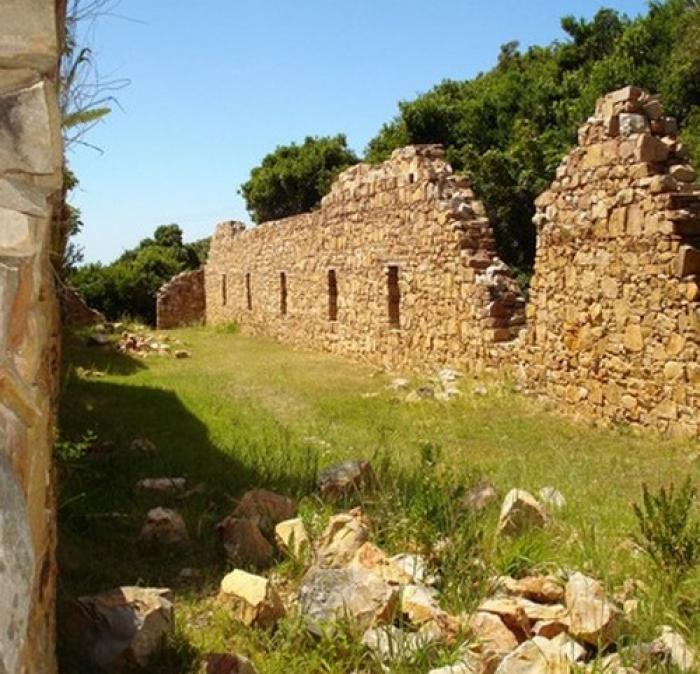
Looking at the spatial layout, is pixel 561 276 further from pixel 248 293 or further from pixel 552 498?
pixel 248 293

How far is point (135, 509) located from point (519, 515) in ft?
7.62

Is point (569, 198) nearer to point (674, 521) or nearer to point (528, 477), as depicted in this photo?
point (528, 477)

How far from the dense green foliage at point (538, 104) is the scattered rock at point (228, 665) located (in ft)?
56.9

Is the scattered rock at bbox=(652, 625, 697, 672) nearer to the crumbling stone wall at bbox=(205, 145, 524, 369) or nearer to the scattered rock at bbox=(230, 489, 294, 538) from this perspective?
the scattered rock at bbox=(230, 489, 294, 538)

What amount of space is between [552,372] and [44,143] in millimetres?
8514

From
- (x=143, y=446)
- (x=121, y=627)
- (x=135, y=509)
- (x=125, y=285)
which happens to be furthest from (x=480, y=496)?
(x=125, y=285)

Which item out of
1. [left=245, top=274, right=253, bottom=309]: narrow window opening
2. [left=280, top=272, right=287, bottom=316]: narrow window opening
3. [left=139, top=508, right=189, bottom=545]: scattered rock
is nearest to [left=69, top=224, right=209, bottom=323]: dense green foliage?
[left=245, top=274, right=253, bottom=309]: narrow window opening

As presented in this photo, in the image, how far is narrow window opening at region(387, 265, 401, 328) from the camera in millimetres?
14086

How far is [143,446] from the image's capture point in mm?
7141

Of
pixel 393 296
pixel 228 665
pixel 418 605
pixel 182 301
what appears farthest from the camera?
pixel 182 301

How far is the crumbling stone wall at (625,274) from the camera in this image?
794cm

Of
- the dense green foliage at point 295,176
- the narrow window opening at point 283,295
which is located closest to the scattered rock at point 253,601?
the narrow window opening at point 283,295

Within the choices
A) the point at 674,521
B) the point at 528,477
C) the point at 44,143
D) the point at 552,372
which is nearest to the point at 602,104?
the point at 552,372

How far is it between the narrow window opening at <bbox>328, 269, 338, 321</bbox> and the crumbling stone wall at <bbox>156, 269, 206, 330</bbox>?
1249 centimetres
